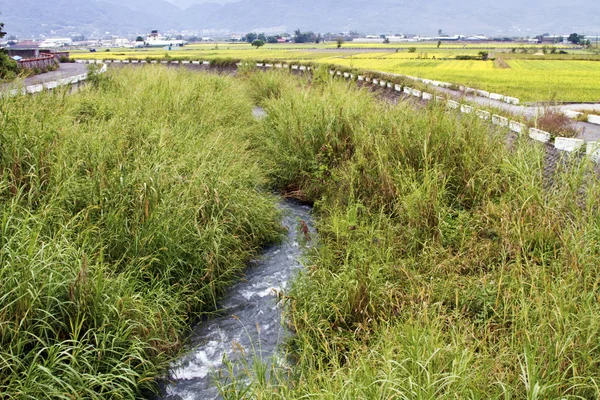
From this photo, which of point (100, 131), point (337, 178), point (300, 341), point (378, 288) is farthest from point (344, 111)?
point (300, 341)

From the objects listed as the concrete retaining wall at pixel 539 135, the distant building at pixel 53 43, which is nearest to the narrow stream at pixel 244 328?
the concrete retaining wall at pixel 539 135

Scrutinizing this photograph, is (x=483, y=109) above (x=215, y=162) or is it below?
above

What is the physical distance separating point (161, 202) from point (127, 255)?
2.51ft

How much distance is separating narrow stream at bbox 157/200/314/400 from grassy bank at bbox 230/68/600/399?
0.32 m

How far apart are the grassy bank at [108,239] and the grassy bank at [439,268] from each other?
1006 mm

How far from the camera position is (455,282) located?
478cm

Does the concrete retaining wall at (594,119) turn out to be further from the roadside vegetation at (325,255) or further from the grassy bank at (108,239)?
the grassy bank at (108,239)

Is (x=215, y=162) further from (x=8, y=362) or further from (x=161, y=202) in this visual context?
(x=8, y=362)

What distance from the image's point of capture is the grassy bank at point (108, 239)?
142 inches

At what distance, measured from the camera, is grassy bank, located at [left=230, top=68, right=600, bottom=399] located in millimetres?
3287

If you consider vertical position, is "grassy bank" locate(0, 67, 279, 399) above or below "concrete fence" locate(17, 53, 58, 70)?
below

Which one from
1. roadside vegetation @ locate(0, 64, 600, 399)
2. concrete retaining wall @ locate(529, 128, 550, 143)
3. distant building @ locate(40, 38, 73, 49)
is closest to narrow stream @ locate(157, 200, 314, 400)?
roadside vegetation @ locate(0, 64, 600, 399)

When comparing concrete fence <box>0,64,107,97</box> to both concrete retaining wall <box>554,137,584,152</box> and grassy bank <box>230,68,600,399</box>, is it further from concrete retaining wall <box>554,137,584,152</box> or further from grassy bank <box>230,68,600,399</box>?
concrete retaining wall <box>554,137,584,152</box>

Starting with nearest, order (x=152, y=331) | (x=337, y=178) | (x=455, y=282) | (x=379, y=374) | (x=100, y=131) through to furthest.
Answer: (x=379, y=374) → (x=152, y=331) → (x=455, y=282) → (x=100, y=131) → (x=337, y=178)
